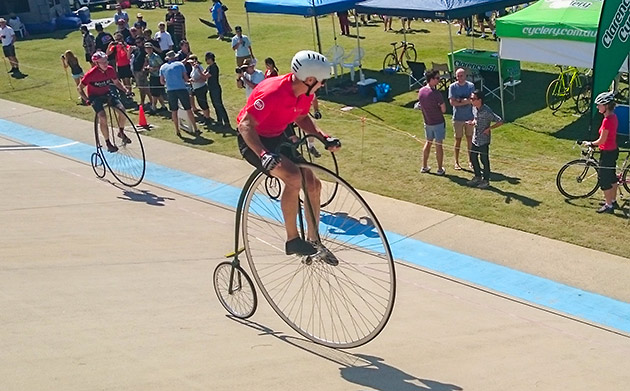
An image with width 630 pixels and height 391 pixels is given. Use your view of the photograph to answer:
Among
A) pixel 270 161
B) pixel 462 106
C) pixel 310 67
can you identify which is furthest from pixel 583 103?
pixel 270 161

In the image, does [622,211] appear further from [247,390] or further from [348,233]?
[247,390]

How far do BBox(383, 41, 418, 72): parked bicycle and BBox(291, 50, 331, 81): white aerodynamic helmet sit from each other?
1629 centimetres

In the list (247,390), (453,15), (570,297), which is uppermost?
(453,15)

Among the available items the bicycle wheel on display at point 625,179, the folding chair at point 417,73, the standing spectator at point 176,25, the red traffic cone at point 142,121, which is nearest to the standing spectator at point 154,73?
the red traffic cone at point 142,121

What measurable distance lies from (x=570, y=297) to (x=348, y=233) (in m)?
3.32

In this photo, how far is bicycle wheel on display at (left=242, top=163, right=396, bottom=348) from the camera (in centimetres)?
709

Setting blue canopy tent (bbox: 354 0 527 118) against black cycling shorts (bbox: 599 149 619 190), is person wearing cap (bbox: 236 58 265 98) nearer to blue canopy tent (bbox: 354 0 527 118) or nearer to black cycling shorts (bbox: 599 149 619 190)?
blue canopy tent (bbox: 354 0 527 118)

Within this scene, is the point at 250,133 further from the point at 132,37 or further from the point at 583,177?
the point at 132,37

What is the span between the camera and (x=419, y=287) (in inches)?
376

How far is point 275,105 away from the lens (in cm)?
683

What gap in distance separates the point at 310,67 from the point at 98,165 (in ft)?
30.1

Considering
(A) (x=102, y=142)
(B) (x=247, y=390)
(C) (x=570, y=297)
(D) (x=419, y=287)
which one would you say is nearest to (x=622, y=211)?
(C) (x=570, y=297)

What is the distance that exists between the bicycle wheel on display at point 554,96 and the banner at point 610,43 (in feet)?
15.3

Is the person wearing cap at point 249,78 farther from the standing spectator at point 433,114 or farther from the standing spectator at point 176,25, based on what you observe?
the standing spectator at point 176,25
